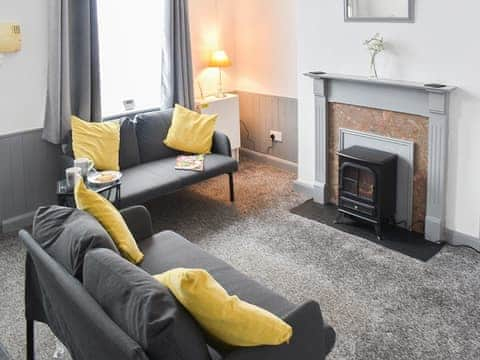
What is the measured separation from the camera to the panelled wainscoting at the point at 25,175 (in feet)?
14.3

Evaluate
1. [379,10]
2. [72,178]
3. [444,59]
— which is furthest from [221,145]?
[444,59]

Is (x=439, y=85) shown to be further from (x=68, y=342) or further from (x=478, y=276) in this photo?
(x=68, y=342)

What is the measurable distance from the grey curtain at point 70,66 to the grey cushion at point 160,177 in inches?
26.0

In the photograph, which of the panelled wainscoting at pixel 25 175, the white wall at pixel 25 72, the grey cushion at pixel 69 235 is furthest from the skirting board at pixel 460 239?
the white wall at pixel 25 72

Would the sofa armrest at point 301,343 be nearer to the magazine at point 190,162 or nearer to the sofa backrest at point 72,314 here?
the sofa backrest at point 72,314

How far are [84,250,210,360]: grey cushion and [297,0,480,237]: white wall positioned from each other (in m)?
2.60

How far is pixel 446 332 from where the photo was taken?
2980mm

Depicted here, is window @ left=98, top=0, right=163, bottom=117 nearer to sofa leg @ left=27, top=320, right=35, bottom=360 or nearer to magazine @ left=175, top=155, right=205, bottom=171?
magazine @ left=175, top=155, right=205, bottom=171

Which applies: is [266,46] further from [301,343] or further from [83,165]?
[301,343]

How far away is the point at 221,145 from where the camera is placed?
16.3 ft

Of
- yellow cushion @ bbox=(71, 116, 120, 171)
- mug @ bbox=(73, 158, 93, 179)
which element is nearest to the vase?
yellow cushion @ bbox=(71, 116, 120, 171)

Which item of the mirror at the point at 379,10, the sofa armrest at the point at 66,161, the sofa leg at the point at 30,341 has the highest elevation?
the mirror at the point at 379,10

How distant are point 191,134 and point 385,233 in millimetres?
1890

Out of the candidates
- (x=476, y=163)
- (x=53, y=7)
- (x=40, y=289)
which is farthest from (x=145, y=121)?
(x=476, y=163)
